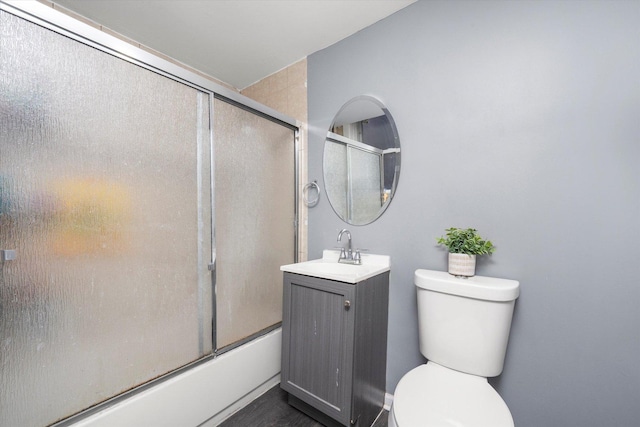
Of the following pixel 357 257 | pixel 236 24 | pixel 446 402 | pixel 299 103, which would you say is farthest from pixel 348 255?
pixel 236 24

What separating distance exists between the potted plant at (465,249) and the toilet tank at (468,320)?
0.14 ft

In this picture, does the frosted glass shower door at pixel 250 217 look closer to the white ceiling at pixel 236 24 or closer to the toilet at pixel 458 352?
the white ceiling at pixel 236 24

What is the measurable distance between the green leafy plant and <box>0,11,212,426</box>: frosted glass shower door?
127 cm

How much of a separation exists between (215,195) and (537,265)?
1.61 metres

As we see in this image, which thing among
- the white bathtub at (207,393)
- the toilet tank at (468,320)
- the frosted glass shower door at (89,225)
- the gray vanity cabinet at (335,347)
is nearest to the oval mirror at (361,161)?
the gray vanity cabinet at (335,347)

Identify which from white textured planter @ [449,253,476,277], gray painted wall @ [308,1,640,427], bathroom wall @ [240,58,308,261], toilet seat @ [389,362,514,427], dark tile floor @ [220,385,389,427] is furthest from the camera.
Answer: bathroom wall @ [240,58,308,261]

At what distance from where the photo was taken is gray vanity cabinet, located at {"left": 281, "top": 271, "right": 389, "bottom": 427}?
1.24m

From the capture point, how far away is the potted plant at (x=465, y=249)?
3.88ft

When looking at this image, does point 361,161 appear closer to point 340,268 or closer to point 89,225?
point 340,268

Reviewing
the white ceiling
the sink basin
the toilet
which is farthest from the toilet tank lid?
the white ceiling

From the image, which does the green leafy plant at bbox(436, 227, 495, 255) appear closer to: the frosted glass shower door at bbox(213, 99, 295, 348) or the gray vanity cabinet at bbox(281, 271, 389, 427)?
the gray vanity cabinet at bbox(281, 271, 389, 427)

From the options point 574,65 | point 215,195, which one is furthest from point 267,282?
point 574,65

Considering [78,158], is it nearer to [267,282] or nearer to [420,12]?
[267,282]

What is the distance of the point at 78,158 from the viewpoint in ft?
3.24
